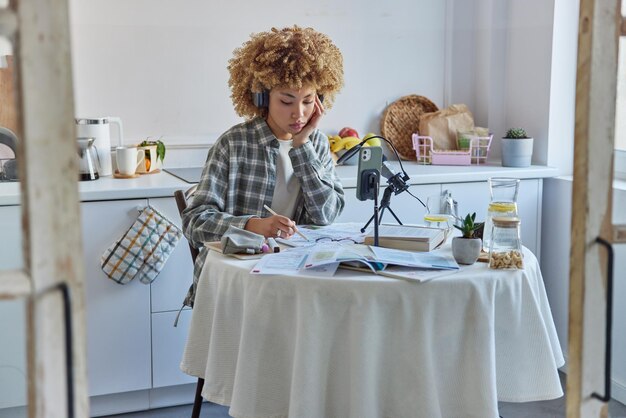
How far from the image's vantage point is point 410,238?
2.36 m

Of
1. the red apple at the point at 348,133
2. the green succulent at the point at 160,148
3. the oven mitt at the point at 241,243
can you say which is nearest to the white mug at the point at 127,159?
the green succulent at the point at 160,148

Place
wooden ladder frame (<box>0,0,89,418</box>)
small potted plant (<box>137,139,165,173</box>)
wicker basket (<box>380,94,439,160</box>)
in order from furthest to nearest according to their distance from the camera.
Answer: wicker basket (<box>380,94,439,160</box>), small potted plant (<box>137,139,165,173</box>), wooden ladder frame (<box>0,0,89,418</box>)

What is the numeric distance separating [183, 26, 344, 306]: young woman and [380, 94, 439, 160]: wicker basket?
1.28 m

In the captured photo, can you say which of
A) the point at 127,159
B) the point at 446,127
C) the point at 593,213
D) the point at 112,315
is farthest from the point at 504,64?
the point at 593,213

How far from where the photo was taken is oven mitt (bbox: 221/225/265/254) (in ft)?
7.52

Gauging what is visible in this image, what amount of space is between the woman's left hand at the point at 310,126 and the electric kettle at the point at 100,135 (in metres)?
1.01

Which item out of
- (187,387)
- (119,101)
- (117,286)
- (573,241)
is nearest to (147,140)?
(119,101)

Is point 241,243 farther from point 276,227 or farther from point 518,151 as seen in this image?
point 518,151

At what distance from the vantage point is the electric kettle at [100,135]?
11.0ft

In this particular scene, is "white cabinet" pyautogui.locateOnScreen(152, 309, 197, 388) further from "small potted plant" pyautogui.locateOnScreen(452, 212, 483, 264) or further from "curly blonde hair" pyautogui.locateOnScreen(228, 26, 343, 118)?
"small potted plant" pyautogui.locateOnScreen(452, 212, 483, 264)

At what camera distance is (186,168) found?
3.77 metres

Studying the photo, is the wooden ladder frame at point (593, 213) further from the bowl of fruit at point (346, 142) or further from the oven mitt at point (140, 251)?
the bowl of fruit at point (346, 142)

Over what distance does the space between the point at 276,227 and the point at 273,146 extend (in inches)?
16.1

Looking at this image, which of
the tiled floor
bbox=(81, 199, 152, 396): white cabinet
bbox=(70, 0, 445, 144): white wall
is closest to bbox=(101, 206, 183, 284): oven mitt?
bbox=(81, 199, 152, 396): white cabinet
